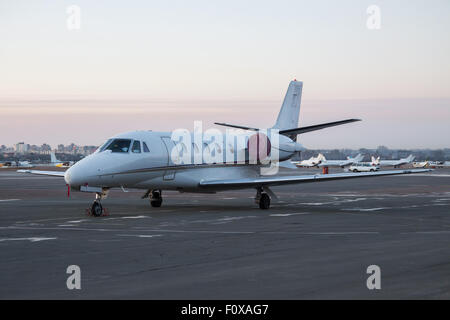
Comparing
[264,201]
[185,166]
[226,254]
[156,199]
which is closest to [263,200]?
[264,201]

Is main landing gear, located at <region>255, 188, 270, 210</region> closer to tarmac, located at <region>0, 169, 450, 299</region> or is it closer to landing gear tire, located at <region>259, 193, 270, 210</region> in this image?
landing gear tire, located at <region>259, 193, 270, 210</region>

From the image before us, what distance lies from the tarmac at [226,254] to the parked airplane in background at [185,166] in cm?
128

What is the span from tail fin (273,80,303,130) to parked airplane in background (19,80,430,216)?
0.11 m

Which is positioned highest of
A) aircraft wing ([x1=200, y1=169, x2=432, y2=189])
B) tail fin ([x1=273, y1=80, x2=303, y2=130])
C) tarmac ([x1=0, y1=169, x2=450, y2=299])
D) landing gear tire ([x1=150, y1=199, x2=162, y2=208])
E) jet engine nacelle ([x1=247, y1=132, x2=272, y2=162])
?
tail fin ([x1=273, y1=80, x2=303, y2=130])

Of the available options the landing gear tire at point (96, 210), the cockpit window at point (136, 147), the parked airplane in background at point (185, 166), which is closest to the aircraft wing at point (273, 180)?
the parked airplane in background at point (185, 166)

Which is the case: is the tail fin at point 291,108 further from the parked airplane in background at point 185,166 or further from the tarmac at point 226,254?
the tarmac at point 226,254

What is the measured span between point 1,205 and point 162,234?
12.3 m

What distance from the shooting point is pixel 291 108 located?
97.8ft

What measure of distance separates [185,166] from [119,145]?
2933 millimetres

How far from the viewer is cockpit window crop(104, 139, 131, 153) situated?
2172 cm

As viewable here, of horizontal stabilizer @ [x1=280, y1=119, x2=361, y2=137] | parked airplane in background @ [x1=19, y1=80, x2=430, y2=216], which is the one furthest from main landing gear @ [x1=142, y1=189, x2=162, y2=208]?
horizontal stabilizer @ [x1=280, y1=119, x2=361, y2=137]

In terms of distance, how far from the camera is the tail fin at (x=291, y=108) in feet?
96.6

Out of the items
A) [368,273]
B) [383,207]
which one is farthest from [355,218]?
[368,273]
